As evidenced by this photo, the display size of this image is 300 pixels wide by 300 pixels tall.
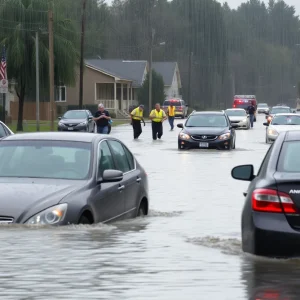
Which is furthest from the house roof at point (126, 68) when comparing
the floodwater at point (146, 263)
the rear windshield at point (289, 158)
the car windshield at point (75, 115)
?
the rear windshield at point (289, 158)

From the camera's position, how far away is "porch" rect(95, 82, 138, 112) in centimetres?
10212

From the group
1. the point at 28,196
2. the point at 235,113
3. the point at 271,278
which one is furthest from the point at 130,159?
the point at 235,113

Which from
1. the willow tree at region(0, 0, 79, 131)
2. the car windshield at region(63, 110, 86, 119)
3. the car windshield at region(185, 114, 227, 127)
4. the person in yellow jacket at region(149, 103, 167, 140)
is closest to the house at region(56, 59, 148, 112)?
the willow tree at region(0, 0, 79, 131)

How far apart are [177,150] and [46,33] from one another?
96.5 ft

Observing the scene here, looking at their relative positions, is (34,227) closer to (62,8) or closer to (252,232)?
(252,232)

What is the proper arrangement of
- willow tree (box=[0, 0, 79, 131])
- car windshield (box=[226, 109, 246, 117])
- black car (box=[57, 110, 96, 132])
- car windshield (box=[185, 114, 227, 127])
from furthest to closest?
1. car windshield (box=[226, 109, 246, 117])
2. willow tree (box=[0, 0, 79, 131])
3. black car (box=[57, 110, 96, 132])
4. car windshield (box=[185, 114, 227, 127])

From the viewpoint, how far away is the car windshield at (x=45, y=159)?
506 inches

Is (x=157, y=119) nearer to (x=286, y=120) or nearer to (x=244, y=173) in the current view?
(x=286, y=120)

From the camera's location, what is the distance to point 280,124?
4353cm

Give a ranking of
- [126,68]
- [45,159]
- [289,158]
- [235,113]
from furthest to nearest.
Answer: [126,68] → [235,113] → [45,159] → [289,158]

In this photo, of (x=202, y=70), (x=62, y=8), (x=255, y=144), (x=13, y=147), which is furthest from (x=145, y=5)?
(x=13, y=147)

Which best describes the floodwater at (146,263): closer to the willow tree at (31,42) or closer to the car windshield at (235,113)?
the car windshield at (235,113)

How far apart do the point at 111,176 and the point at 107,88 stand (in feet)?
311

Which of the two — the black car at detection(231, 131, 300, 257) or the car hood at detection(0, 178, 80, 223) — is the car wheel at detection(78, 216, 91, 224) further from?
the black car at detection(231, 131, 300, 257)
